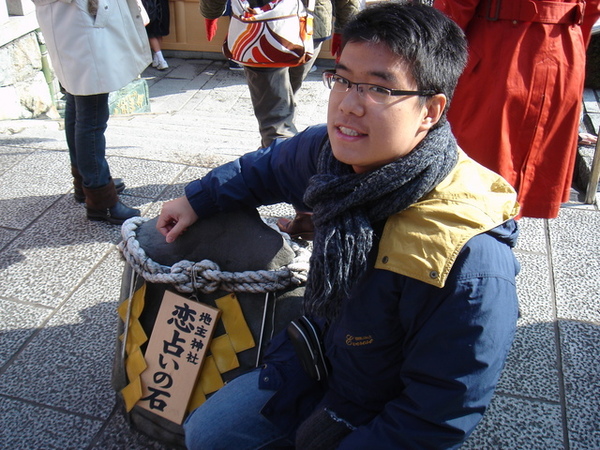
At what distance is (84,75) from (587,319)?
2.50m

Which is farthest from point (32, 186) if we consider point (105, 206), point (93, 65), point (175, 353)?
point (175, 353)

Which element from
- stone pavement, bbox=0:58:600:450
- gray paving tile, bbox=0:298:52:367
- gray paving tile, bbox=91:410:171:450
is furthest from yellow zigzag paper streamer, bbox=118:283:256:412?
gray paving tile, bbox=0:298:52:367

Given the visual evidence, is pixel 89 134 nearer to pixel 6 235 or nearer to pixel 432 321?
pixel 6 235

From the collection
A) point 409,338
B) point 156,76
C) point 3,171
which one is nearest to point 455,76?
point 409,338

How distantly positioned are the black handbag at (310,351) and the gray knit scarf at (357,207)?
0.20 m

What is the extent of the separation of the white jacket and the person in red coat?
5.17 ft

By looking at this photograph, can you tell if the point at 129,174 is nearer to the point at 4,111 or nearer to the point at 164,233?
the point at 164,233

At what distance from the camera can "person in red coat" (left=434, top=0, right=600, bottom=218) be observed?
226cm

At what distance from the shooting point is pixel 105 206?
10.1 ft

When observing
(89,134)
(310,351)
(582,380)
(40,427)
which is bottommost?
(40,427)

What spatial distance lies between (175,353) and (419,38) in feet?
3.78

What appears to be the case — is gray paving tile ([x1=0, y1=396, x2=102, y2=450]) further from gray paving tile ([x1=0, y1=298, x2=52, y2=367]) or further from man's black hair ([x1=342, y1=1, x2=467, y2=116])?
man's black hair ([x1=342, y1=1, x2=467, y2=116])

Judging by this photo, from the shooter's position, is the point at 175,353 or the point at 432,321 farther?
the point at 175,353

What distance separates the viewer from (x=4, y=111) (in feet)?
17.6
